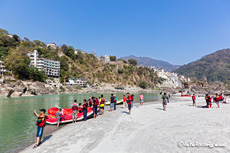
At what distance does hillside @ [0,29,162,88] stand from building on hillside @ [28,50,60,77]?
418cm

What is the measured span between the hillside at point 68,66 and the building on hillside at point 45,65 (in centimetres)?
418

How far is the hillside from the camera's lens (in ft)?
209

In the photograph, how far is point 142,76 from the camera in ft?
480

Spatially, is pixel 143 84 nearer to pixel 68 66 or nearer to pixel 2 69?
pixel 68 66

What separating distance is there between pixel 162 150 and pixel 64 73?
93.5m

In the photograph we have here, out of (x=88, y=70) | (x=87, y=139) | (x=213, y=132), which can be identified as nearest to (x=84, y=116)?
(x=87, y=139)

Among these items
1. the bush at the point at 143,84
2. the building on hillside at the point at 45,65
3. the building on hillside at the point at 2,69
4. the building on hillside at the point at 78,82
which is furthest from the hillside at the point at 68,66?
the building on hillside at the point at 45,65

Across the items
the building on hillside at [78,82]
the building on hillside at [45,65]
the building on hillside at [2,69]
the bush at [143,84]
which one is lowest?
the bush at [143,84]

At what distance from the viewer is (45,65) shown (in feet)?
260

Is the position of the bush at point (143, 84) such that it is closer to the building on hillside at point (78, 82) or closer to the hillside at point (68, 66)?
the hillside at point (68, 66)

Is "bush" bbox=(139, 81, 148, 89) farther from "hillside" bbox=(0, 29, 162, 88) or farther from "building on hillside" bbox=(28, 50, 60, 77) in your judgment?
"building on hillside" bbox=(28, 50, 60, 77)

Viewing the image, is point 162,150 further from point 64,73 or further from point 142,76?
point 142,76

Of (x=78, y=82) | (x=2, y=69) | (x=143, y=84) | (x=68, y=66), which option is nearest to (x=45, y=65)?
(x=2, y=69)

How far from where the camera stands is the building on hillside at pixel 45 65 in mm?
77250
